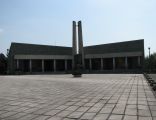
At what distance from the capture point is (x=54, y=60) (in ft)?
217

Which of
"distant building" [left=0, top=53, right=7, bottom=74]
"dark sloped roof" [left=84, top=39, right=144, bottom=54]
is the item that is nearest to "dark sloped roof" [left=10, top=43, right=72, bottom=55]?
"distant building" [left=0, top=53, right=7, bottom=74]

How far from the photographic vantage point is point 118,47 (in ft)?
197

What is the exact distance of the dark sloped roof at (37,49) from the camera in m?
60.0

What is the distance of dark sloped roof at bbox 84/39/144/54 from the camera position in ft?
185

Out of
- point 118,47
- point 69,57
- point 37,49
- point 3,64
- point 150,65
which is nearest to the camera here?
point 150,65

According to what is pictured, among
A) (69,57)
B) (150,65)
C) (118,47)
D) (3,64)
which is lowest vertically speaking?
(150,65)

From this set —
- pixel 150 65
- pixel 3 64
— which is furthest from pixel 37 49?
pixel 150 65

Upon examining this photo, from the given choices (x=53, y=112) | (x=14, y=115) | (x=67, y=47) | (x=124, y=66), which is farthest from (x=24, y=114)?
(x=67, y=47)

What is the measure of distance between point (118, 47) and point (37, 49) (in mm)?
23404

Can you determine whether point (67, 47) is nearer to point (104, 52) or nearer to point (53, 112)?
point (104, 52)

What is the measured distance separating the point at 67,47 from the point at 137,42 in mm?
24007

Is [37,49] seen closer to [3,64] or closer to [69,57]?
[3,64]

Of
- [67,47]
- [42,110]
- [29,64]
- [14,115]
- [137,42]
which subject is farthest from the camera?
[67,47]

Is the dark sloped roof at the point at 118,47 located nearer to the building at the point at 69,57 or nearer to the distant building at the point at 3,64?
the building at the point at 69,57
